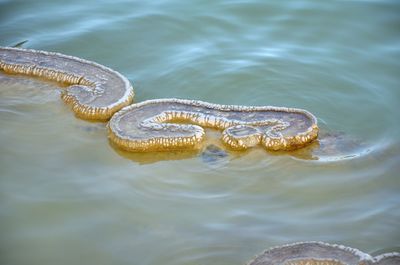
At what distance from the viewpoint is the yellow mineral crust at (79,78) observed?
731 cm

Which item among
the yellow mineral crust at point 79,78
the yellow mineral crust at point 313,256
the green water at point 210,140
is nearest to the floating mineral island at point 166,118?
the yellow mineral crust at point 79,78

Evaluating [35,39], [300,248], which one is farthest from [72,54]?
[300,248]

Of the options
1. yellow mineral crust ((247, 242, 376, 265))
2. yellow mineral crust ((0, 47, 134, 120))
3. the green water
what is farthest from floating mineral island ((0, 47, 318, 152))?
yellow mineral crust ((247, 242, 376, 265))

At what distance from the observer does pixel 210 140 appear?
22.5 feet

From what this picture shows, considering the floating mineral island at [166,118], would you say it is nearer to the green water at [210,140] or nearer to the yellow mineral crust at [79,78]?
the yellow mineral crust at [79,78]

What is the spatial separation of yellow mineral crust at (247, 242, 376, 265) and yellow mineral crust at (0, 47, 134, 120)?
316 cm

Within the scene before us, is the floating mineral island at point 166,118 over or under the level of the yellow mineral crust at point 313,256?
over

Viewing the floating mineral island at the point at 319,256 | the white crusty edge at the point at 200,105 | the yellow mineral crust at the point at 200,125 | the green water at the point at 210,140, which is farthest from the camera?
the white crusty edge at the point at 200,105

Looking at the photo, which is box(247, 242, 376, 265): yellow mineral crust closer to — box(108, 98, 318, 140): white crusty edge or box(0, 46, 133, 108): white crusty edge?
box(108, 98, 318, 140): white crusty edge

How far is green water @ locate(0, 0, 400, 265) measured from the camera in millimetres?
5410

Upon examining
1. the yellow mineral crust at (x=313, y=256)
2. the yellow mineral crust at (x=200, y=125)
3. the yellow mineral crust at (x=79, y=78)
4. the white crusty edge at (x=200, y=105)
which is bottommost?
the yellow mineral crust at (x=313, y=256)

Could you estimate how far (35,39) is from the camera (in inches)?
364

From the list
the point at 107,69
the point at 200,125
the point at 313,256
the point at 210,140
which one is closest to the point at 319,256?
the point at 313,256

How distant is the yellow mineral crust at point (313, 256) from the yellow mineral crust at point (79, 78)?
10.4 ft
